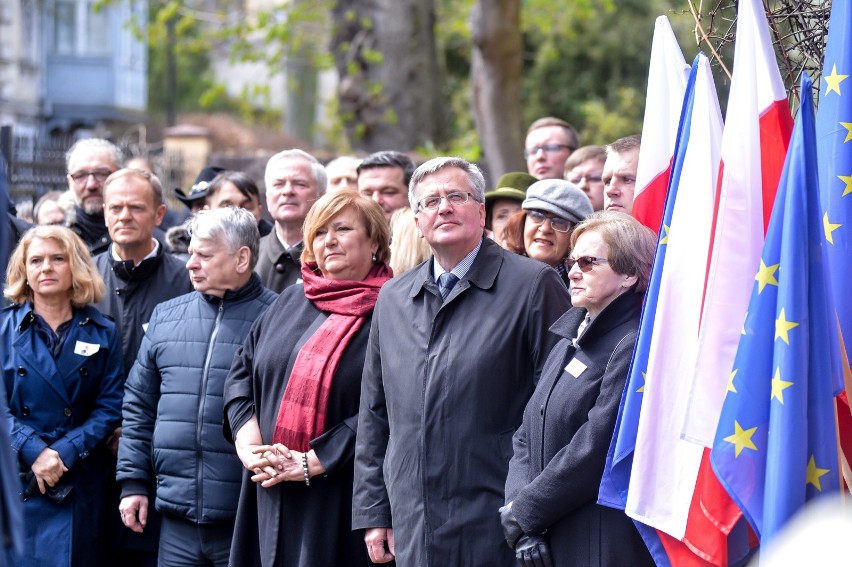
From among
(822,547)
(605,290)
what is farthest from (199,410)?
(822,547)

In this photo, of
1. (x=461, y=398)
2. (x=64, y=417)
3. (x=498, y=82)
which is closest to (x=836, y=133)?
(x=461, y=398)

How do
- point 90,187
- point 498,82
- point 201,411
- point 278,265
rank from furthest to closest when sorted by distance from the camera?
1. point 498,82
2. point 90,187
3. point 278,265
4. point 201,411

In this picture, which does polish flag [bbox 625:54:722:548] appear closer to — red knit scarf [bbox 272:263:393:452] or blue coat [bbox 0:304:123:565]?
red knit scarf [bbox 272:263:393:452]

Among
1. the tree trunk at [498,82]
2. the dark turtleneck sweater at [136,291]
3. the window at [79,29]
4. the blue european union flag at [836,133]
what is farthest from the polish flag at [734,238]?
the window at [79,29]

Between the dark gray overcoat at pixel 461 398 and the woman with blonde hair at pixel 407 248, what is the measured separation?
0.52m

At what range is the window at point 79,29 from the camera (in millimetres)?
32719

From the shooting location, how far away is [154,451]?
18.5 ft

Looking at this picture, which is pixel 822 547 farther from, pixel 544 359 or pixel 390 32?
pixel 390 32

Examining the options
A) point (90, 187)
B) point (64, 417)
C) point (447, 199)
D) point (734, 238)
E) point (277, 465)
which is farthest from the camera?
point (90, 187)

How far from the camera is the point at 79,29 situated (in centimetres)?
3291

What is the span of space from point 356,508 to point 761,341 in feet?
6.21

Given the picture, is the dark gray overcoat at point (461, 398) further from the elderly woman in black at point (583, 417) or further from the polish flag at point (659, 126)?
the polish flag at point (659, 126)

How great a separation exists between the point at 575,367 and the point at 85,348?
8.73ft

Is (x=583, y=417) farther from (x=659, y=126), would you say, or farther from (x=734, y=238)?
(x=659, y=126)
